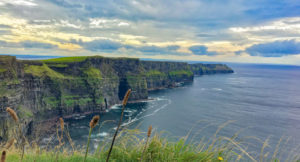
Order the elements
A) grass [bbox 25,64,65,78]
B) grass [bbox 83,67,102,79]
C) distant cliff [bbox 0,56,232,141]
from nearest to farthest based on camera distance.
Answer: distant cliff [bbox 0,56,232,141] → grass [bbox 25,64,65,78] → grass [bbox 83,67,102,79]

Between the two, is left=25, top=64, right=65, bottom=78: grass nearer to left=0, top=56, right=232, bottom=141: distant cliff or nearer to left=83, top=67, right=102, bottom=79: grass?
left=0, top=56, right=232, bottom=141: distant cliff

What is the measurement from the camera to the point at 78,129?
6500 centimetres

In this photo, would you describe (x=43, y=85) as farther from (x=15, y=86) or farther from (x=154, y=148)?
(x=154, y=148)

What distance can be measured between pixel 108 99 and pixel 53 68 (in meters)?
30.7

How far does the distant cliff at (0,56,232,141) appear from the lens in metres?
56.6

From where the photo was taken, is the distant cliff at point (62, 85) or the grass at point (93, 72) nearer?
the distant cliff at point (62, 85)

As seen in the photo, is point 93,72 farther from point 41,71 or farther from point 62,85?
point 41,71

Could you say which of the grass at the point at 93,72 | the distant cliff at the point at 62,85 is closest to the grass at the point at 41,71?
the distant cliff at the point at 62,85

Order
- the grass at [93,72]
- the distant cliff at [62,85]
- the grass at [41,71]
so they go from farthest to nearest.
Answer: the grass at [93,72] → the grass at [41,71] → the distant cliff at [62,85]

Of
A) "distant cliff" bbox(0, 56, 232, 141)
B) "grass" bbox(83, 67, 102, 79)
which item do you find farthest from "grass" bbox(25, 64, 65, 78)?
"grass" bbox(83, 67, 102, 79)

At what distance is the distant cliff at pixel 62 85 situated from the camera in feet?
186

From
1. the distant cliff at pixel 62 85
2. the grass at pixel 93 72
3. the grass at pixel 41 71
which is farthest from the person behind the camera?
the grass at pixel 93 72

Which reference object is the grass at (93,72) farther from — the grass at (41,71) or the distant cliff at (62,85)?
the grass at (41,71)

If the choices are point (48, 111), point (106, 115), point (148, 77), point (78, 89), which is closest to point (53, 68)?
point (78, 89)
